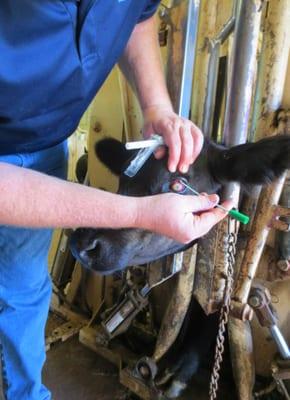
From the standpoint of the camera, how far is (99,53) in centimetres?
71

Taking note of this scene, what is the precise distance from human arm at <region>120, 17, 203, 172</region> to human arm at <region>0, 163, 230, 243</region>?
0.47 ft

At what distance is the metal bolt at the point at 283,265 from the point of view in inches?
43.6

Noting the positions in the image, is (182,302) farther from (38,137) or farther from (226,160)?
(38,137)

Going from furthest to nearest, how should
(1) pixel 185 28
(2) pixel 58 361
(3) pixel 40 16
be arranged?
(2) pixel 58 361 → (1) pixel 185 28 → (3) pixel 40 16

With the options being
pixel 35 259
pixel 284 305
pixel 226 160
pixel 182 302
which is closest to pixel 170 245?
pixel 226 160

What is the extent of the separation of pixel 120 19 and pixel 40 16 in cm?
19

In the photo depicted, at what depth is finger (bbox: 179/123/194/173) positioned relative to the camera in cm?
71

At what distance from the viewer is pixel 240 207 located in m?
1.17

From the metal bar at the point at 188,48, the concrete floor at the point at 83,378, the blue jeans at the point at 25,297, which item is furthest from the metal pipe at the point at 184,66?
the concrete floor at the point at 83,378

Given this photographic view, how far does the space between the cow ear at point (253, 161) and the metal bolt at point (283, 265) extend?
404 mm

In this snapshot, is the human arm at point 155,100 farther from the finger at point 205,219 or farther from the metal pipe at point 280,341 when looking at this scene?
the metal pipe at point 280,341

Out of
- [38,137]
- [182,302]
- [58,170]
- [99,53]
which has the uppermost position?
[99,53]

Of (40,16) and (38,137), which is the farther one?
(38,137)

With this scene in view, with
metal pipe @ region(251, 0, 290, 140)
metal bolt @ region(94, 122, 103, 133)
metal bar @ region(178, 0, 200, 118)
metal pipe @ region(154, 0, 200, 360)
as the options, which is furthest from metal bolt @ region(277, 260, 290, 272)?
metal bolt @ region(94, 122, 103, 133)
